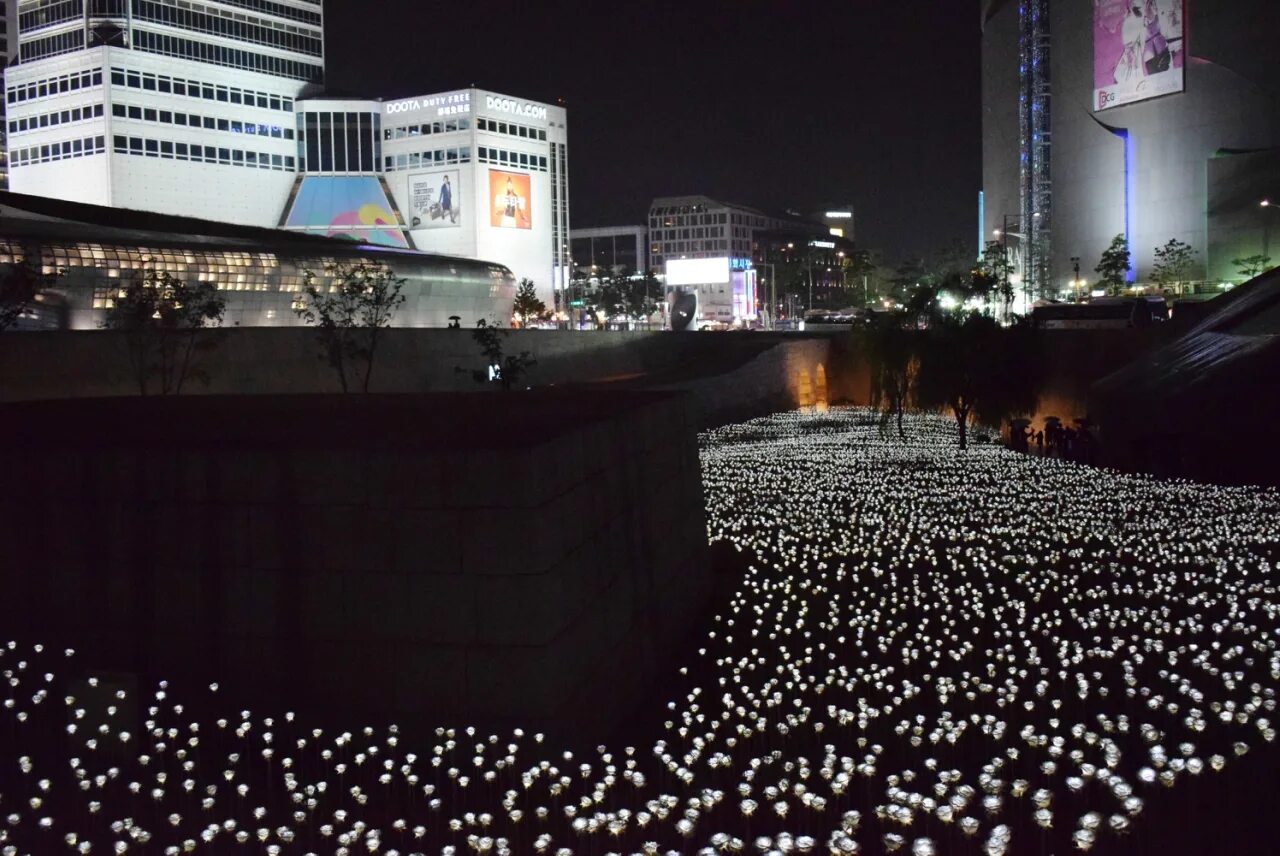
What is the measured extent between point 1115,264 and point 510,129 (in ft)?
159

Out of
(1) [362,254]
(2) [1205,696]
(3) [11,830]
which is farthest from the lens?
(1) [362,254]

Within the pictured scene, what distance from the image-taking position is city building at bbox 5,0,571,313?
81.5 metres

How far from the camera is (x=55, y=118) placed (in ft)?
272

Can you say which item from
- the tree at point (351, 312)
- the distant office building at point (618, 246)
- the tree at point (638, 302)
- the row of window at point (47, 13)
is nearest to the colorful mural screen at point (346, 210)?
the row of window at point (47, 13)

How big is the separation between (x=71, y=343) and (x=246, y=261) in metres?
23.4

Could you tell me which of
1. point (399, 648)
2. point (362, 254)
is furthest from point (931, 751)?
point (362, 254)

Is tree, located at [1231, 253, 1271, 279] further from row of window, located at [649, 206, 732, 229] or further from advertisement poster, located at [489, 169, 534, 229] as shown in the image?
row of window, located at [649, 206, 732, 229]

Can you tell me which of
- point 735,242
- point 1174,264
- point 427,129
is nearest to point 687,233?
point 735,242

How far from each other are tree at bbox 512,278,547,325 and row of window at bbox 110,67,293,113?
22.3 metres

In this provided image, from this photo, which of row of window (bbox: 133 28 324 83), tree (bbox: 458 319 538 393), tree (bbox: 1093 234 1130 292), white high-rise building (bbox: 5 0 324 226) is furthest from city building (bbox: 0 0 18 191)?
tree (bbox: 1093 234 1130 292)

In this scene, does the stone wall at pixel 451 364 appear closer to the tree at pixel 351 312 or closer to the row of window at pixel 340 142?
the tree at pixel 351 312

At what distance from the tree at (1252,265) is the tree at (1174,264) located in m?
3.42

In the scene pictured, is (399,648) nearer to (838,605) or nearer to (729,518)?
(838,605)

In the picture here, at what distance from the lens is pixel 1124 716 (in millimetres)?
10922
